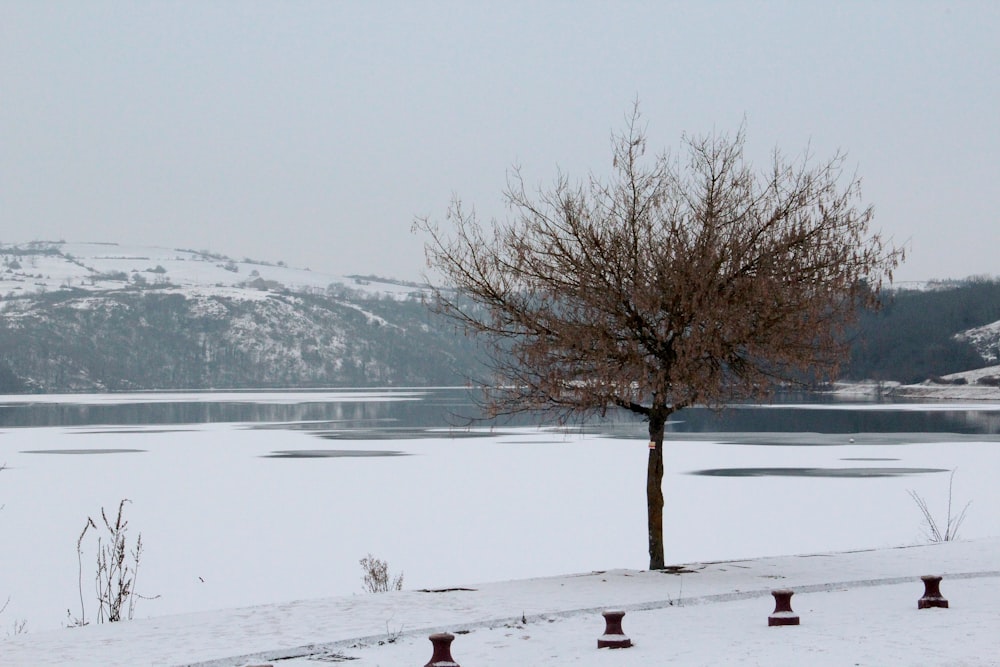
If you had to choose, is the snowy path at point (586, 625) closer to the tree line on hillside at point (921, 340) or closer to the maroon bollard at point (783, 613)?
the maroon bollard at point (783, 613)

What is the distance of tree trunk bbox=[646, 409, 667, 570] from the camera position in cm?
1664

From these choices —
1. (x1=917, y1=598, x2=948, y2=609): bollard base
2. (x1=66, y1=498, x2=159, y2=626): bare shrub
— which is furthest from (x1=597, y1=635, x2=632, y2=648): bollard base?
(x1=66, y1=498, x2=159, y2=626): bare shrub

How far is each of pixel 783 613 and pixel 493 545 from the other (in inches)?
489

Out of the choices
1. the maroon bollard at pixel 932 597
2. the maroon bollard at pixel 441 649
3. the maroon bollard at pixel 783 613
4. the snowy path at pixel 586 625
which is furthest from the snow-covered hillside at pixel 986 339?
the maroon bollard at pixel 441 649

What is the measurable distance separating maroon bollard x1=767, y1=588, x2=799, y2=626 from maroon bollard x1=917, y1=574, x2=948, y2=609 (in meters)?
1.41

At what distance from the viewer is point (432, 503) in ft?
98.1

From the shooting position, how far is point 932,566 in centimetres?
1502

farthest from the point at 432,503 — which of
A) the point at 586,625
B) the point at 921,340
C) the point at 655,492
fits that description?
the point at 921,340

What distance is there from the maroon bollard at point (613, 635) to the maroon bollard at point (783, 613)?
1.55 meters

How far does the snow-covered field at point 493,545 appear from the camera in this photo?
1074 cm

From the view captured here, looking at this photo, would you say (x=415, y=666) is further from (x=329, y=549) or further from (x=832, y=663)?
(x=329, y=549)

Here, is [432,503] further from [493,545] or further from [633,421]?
[633,421]

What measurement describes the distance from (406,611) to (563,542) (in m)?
11.1

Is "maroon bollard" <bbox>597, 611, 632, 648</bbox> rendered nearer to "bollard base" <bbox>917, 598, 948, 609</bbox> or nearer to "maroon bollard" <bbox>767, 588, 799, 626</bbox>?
"maroon bollard" <bbox>767, 588, 799, 626</bbox>
